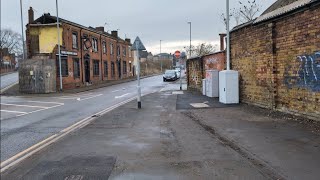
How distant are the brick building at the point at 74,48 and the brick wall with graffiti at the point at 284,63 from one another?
2488 centimetres

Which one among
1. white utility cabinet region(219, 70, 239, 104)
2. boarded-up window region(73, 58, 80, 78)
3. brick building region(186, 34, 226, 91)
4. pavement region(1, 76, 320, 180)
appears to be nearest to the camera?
pavement region(1, 76, 320, 180)

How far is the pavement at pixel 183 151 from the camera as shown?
253 inches

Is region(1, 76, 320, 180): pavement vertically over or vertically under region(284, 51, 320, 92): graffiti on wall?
under

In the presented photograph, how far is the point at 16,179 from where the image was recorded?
6219mm

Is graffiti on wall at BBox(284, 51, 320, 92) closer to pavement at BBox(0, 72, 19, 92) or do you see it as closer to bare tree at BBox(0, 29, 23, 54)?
pavement at BBox(0, 72, 19, 92)

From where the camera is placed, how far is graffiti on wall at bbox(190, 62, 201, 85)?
2975 cm

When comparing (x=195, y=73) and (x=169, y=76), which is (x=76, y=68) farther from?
(x=169, y=76)

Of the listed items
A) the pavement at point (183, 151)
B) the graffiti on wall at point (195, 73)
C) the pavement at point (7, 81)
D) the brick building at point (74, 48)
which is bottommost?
the pavement at point (183, 151)

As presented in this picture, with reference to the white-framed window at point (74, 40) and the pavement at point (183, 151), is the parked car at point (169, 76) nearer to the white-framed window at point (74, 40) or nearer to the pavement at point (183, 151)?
the white-framed window at point (74, 40)

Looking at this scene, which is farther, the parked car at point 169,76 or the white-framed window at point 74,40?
the parked car at point 169,76

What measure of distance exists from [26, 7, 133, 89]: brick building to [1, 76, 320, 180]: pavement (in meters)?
27.8

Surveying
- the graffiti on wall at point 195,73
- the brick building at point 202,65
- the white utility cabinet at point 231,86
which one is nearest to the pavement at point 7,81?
the brick building at point 202,65

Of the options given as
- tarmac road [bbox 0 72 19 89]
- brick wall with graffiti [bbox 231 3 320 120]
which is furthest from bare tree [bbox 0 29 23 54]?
brick wall with graffiti [bbox 231 3 320 120]

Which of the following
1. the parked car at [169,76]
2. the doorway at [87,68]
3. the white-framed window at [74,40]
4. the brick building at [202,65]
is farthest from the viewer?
the parked car at [169,76]
